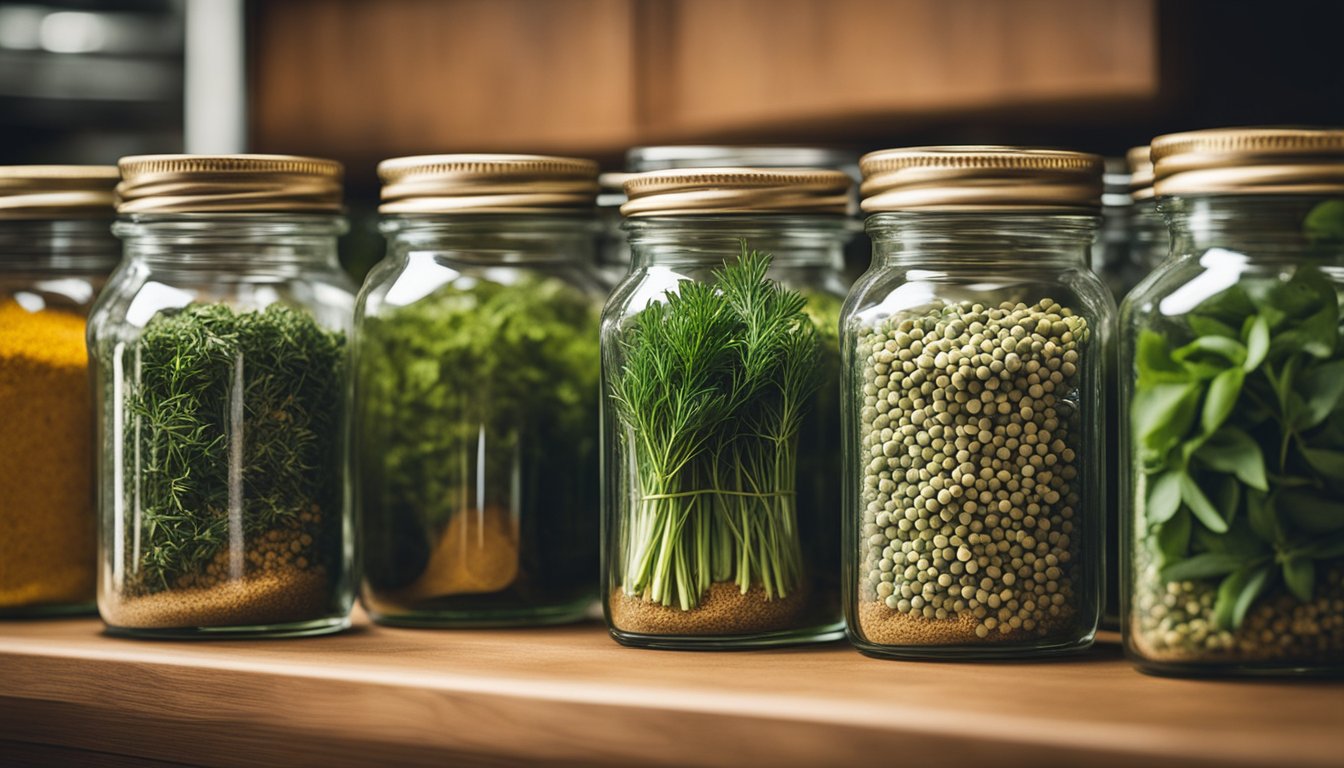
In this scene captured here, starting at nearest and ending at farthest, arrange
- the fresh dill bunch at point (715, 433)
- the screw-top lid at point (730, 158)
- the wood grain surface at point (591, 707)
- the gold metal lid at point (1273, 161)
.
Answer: the wood grain surface at point (591, 707)
the gold metal lid at point (1273, 161)
the fresh dill bunch at point (715, 433)
the screw-top lid at point (730, 158)

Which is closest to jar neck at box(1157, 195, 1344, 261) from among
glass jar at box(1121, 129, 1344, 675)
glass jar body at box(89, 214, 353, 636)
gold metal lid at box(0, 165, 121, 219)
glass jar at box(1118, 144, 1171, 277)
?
glass jar at box(1121, 129, 1344, 675)

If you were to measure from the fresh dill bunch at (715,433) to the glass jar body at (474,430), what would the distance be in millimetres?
108

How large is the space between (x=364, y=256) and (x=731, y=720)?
77 centimetres

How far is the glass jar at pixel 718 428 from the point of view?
788 mm

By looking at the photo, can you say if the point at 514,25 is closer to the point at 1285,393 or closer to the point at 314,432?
the point at 314,432

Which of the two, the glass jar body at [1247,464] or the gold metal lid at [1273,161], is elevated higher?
the gold metal lid at [1273,161]

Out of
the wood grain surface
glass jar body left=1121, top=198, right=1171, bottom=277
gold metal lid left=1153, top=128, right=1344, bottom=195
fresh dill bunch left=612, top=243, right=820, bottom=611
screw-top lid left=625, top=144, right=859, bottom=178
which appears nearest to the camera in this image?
the wood grain surface

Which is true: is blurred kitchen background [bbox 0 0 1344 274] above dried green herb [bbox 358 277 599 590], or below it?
above

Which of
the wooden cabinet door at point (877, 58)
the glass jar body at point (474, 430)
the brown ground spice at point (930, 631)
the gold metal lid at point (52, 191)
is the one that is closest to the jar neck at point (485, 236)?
the glass jar body at point (474, 430)

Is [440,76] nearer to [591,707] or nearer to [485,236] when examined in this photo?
[485,236]

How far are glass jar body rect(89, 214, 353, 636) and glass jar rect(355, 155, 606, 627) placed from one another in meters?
0.03

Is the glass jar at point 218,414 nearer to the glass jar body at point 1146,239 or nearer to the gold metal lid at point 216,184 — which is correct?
the gold metal lid at point 216,184

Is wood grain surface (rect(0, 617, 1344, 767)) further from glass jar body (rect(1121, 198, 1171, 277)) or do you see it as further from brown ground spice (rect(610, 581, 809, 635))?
glass jar body (rect(1121, 198, 1171, 277))

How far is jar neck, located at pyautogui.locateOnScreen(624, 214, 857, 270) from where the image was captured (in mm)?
831
